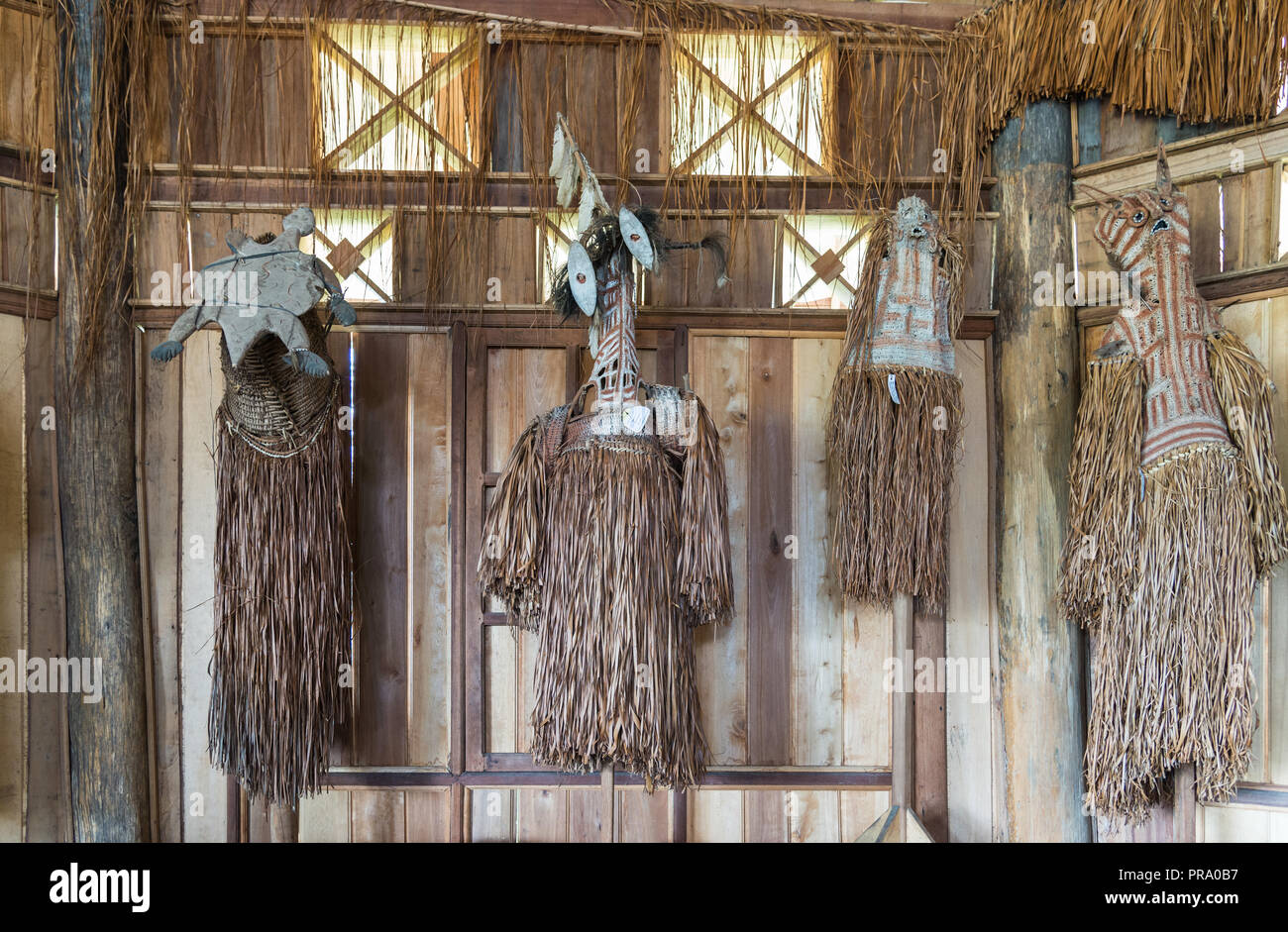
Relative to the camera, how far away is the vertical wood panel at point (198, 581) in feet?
9.06

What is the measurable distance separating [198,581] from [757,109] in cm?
216

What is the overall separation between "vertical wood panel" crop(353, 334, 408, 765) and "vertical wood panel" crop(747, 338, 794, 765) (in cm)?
100

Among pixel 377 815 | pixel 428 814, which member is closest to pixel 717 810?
Result: pixel 428 814

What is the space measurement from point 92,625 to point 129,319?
0.86 metres

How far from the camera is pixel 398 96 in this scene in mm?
2920

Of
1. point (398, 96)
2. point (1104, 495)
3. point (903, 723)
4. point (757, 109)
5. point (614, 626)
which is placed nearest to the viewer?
point (614, 626)

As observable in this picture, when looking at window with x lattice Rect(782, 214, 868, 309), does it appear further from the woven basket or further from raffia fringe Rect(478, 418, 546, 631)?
the woven basket

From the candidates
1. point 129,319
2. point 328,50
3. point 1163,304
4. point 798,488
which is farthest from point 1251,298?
point 129,319

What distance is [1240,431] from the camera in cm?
234

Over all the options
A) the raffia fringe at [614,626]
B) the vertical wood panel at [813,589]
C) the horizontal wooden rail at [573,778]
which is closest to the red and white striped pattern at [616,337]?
the raffia fringe at [614,626]

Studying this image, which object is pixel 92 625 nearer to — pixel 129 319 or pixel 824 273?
pixel 129 319

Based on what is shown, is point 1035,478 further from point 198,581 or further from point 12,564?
point 12,564

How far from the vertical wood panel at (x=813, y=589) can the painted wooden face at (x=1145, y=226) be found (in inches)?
30.6

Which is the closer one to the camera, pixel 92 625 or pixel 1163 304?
pixel 1163 304
